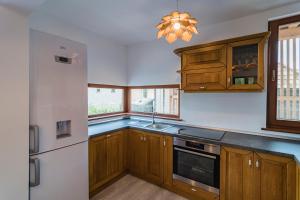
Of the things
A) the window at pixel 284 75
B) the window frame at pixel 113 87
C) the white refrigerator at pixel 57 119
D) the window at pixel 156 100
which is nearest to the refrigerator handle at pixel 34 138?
the white refrigerator at pixel 57 119

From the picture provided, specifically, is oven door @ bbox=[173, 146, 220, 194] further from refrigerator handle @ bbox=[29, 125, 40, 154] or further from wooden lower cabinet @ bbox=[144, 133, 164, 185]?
refrigerator handle @ bbox=[29, 125, 40, 154]

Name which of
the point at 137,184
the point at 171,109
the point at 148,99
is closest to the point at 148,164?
the point at 137,184

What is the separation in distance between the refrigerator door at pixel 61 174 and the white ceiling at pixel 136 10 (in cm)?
171

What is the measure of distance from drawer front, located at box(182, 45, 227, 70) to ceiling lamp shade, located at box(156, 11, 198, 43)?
2.62 feet

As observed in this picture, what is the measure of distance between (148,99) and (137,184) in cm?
160

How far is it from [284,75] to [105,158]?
2731 millimetres

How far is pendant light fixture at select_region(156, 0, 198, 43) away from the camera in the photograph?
1.43 metres

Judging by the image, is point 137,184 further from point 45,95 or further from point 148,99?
point 45,95

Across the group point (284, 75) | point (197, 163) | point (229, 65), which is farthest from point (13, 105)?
point (284, 75)

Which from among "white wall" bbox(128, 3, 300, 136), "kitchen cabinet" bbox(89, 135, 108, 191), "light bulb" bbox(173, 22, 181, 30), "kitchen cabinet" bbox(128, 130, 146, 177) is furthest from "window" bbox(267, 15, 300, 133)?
"kitchen cabinet" bbox(89, 135, 108, 191)

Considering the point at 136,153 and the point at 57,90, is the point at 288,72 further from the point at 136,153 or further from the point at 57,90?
the point at 57,90

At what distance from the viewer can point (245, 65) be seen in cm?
204

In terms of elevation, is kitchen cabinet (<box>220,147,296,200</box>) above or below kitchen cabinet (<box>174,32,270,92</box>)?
below

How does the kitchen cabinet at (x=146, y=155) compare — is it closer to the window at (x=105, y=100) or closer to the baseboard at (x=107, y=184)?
the baseboard at (x=107, y=184)
